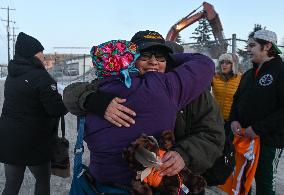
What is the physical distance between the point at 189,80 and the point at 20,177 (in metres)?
2.44

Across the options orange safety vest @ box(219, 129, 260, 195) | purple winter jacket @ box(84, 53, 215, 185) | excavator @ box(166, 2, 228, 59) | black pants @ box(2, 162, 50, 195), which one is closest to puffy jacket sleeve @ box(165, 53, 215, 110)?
purple winter jacket @ box(84, 53, 215, 185)

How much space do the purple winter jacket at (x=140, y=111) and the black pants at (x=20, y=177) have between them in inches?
73.0

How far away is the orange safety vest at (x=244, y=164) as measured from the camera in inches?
148

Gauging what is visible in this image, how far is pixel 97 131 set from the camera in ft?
6.32

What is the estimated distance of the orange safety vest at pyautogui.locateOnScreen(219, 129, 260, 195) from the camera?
375 centimetres

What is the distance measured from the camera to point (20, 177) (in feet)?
11.9

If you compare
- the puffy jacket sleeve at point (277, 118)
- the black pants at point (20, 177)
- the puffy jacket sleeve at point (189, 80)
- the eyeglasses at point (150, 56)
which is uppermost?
the eyeglasses at point (150, 56)

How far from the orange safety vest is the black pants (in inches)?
79.6

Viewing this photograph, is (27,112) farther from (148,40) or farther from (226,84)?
(226,84)

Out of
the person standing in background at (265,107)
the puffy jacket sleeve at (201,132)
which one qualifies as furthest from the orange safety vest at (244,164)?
the puffy jacket sleeve at (201,132)

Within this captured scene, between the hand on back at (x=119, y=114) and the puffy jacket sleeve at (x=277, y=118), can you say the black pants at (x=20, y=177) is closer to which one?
the hand on back at (x=119, y=114)

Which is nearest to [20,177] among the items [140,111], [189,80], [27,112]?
[27,112]

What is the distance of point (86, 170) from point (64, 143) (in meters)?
1.70

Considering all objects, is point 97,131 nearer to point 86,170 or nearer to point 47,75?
point 86,170
